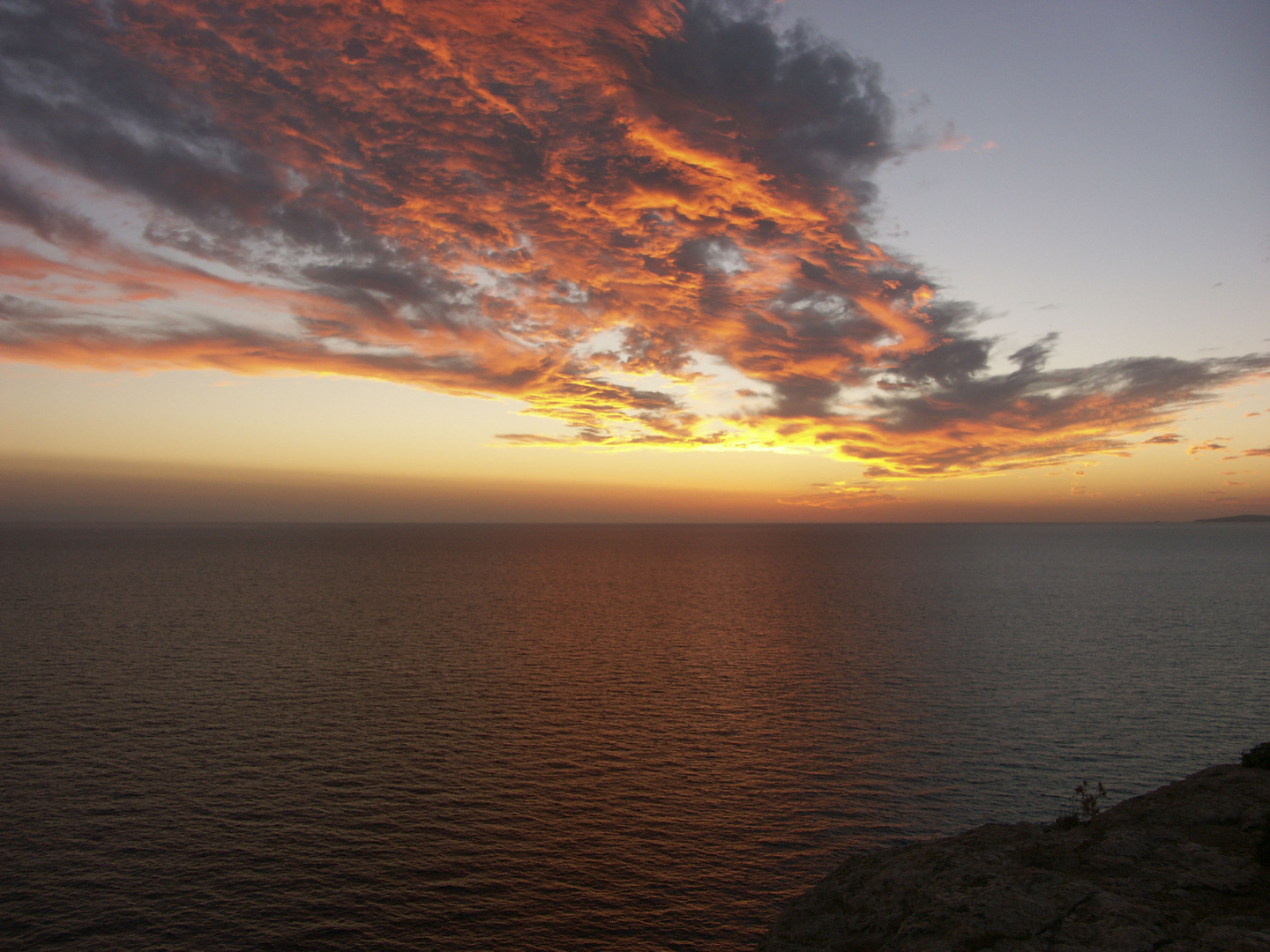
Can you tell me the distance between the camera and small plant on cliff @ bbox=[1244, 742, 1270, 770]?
28.6m

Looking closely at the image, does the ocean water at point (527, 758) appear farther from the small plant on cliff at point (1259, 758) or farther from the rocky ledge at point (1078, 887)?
the small plant on cliff at point (1259, 758)

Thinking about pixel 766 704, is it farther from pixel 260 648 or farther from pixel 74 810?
pixel 260 648

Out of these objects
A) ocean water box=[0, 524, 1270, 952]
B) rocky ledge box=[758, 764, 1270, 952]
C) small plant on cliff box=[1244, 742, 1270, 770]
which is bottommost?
ocean water box=[0, 524, 1270, 952]

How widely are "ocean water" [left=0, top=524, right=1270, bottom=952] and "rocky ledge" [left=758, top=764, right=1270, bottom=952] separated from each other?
781cm

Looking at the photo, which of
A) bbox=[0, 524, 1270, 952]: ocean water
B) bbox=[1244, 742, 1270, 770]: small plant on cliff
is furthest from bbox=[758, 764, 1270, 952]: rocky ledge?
bbox=[0, 524, 1270, 952]: ocean water

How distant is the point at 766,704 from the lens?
6091 cm

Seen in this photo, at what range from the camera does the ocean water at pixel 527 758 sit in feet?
103

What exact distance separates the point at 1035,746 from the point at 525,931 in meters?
39.8

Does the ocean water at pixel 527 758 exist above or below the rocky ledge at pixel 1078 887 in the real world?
below

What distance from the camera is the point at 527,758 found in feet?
156

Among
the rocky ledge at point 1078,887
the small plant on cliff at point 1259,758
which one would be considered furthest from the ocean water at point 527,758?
the small plant on cliff at point 1259,758

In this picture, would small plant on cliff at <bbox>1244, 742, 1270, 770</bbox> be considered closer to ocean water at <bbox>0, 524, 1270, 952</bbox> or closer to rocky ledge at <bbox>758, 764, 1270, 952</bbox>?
rocky ledge at <bbox>758, 764, 1270, 952</bbox>

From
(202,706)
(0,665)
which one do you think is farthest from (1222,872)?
(0,665)

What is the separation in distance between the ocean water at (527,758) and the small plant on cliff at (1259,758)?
520 inches
